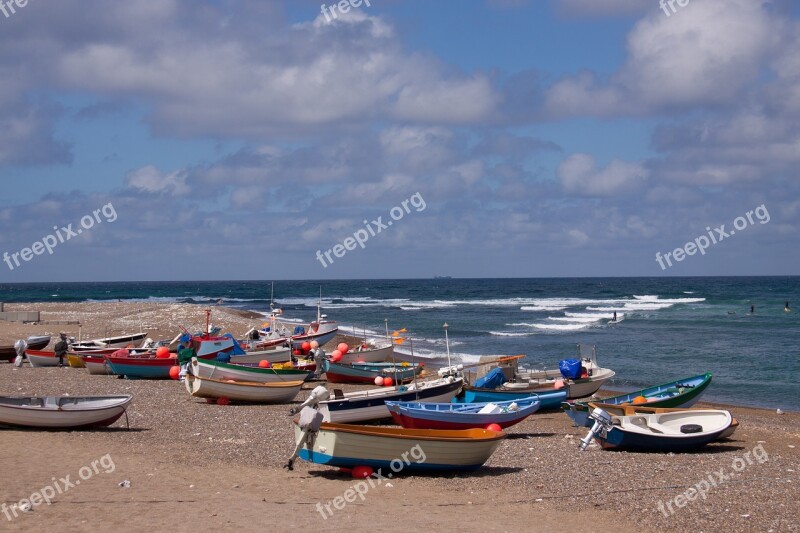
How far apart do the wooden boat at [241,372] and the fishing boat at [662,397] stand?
28.5ft

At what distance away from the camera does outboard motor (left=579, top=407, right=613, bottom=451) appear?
629 inches

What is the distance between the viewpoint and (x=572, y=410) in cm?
1809

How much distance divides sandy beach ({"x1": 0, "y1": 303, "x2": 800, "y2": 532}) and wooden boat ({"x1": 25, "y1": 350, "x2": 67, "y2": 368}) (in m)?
13.2

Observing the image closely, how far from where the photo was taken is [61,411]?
53.0 feet

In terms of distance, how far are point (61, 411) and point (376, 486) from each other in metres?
7.06

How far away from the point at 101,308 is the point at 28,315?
60.4 ft

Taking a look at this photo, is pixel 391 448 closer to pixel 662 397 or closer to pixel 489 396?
pixel 489 396

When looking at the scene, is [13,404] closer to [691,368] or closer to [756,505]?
[756,505]

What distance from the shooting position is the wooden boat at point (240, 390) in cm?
2136

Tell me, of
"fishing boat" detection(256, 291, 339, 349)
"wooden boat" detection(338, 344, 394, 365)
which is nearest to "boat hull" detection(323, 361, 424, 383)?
"wooden boat" detection(338, 344, 394, 365)

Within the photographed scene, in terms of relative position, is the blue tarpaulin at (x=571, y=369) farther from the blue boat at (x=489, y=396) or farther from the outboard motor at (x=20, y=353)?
the outboard motor at (x=20, y=353)

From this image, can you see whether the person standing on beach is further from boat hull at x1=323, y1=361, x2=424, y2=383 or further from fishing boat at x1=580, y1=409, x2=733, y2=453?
fishing boat at x1=580, y1=409, x2=733, y2=453

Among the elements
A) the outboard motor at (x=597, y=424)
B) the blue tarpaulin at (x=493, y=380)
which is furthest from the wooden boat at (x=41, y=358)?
the outboard motor at (x=597, y=424)
